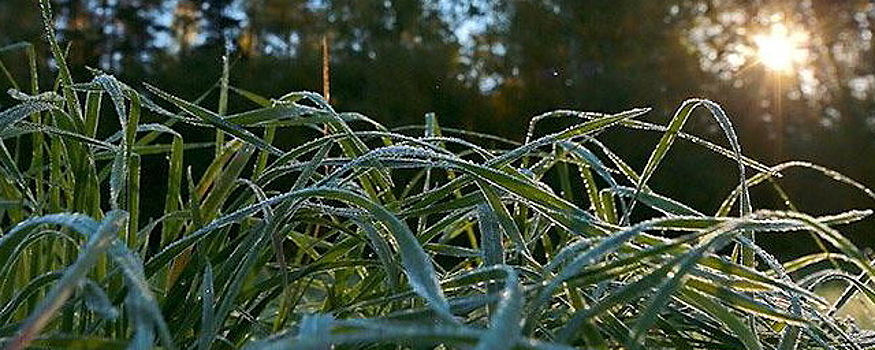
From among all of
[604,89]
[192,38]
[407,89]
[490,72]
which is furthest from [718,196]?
[192,38]

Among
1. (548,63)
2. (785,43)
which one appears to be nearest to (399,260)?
(548,63)

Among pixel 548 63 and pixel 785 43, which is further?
pixel 785 43

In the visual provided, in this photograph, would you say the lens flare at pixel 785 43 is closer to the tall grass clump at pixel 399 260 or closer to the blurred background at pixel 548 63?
the blurred background at pixel 548 63

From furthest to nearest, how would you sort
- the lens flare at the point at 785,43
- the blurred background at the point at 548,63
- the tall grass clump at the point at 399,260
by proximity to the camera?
1. the lens flare at the point at 785,43
2. the blurred background at the point at 548,63
3. the tall grass clump at the point at 399,260

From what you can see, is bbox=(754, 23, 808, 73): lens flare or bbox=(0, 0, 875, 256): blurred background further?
bbox=(754, 23, 808, 73): lens flare

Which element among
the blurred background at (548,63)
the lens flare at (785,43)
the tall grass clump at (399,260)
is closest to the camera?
the tall grass clump at (399,260)

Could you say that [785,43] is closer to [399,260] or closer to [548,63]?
[548,63]

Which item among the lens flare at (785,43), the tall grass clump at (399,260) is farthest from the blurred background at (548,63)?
the tall grass clump at (399,260)

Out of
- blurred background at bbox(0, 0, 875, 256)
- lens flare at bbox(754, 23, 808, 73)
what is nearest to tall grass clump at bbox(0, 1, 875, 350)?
blurred background at bbox(0, 0, 875, 256)

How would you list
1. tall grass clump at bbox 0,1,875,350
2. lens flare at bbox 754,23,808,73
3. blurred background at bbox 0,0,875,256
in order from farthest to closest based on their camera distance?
1. lens flare at bbox 754,23,808,73
2. blurred background at bbox 0,0,875,256
3. tall grass clump at bbox 0,1,875,350

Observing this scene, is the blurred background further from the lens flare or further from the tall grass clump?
the tall grass clump
